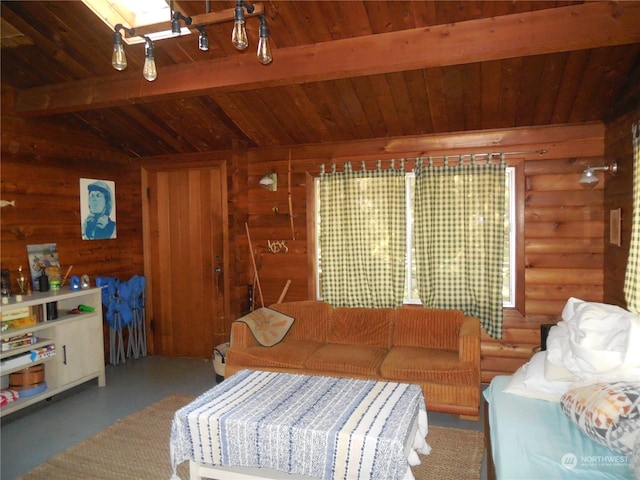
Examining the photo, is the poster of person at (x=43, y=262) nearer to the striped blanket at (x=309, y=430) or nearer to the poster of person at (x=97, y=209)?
the poster of person at (x=97, y=209)

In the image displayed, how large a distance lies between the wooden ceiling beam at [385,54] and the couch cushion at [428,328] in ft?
6.59

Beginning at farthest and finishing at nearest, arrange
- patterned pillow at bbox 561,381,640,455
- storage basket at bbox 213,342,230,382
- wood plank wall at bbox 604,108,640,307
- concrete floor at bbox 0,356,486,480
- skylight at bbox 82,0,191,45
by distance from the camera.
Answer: storage basket at bbox 213,342,230,382 < wood plank wall at bbox 604,108,640,307 < concrete floor at bbox 0,356,486,480 < skylight at bbox 82,0,191,45 < patterned pillow at bbox 561,381,640,455

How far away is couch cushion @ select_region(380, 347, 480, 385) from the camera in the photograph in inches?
120

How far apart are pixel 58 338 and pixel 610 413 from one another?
373cm

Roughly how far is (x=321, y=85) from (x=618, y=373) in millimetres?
2622

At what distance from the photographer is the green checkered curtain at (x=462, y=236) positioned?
3662mm

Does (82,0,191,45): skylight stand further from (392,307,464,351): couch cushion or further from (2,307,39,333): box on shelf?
(392,307,464,351): couch cushion

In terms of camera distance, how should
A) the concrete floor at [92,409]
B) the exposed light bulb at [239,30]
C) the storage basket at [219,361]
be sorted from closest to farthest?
1. the exposed light bulb at [239,30]
2. the concrete floor at [92,409]
3. the storage basket at [219,361]

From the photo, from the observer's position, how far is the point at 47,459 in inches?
103

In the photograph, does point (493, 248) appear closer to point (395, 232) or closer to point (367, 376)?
point (395, 232)

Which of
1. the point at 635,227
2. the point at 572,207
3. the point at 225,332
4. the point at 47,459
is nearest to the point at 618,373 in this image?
the point at 635,227

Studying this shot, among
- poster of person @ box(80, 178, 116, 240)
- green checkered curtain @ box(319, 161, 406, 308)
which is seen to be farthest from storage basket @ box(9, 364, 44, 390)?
green checkered curtain @ box(319, 161, 406, 308)

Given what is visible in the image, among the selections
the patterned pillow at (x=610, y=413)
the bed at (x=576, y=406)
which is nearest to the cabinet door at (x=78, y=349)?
the bed at (x=576, y=406)

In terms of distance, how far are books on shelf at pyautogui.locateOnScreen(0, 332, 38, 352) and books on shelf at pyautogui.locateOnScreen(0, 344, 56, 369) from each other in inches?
3.1
